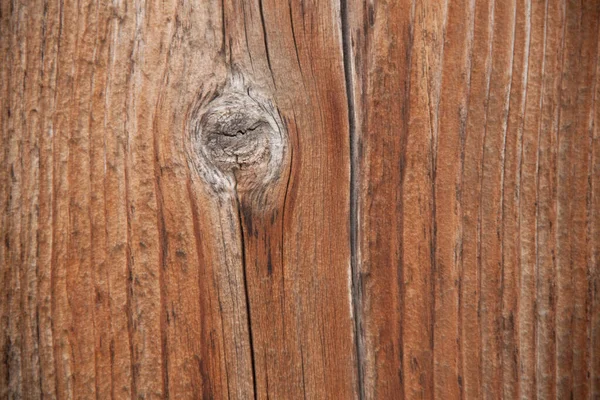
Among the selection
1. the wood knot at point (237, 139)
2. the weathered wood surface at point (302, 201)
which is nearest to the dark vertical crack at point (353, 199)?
the weathered wood surface at point (302, 201)

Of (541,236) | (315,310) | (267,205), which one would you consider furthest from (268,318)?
(541,236)

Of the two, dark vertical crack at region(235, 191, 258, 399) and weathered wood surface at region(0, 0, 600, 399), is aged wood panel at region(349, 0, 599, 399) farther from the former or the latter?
dark vertical crack at region(235, 191, 258, 399)

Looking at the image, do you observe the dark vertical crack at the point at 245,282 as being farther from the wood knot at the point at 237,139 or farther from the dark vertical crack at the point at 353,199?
the dark vertical crack at the point at 353,199

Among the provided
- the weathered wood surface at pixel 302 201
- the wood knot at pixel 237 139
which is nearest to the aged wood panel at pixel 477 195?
the weathered wood surface at pixel 302 201

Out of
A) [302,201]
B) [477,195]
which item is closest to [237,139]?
[302,201]

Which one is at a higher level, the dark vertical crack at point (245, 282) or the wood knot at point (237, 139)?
the wood knot at point (237, 139)

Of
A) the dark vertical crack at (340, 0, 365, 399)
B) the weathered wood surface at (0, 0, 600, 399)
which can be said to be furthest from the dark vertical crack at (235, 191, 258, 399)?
the dark vertical crack at (340, 0, 365, 399)
